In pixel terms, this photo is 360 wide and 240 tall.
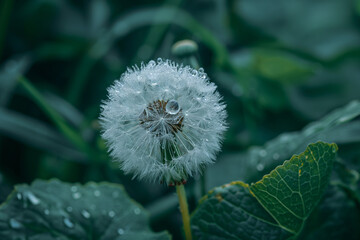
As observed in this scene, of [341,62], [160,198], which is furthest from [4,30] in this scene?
[341,62]

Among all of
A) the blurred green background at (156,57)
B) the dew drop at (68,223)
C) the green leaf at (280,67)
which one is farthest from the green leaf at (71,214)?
the green leaf at (280,67)

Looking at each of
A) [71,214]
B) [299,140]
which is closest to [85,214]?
[71,214]

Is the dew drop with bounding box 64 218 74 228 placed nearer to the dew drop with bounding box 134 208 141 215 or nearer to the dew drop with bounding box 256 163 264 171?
the dew drop with bounding box 134 208 141 215

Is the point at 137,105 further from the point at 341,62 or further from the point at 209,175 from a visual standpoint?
the point at 341,62

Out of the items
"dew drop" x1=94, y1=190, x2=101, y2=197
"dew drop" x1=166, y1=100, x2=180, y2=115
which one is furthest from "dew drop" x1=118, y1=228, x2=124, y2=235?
"dew drop" x1=166, y1=100, x2=180, y2=115

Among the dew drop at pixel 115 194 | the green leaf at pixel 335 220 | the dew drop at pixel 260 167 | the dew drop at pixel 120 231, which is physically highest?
the dew drop at pixel 115 194

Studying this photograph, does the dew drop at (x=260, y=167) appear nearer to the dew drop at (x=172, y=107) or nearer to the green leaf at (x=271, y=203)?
the green leaf at (x=271, y=203)

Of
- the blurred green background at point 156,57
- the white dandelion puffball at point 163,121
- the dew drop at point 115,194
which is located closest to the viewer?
the white dandelion puffball at point 163,121
